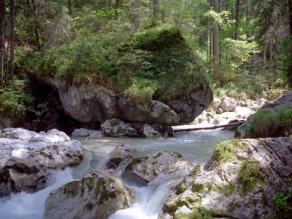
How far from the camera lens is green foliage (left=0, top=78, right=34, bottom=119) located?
13.7 meters

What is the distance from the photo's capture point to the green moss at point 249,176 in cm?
550

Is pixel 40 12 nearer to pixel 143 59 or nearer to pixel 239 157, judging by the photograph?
pixel 143 59

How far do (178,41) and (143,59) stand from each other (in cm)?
160

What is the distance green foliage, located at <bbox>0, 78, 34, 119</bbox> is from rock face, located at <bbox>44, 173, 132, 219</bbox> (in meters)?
7.28

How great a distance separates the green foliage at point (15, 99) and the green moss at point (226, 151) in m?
9.51

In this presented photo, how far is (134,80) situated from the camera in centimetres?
1311

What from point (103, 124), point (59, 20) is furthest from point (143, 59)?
point (59, 20)

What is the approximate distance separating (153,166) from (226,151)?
2360 mm

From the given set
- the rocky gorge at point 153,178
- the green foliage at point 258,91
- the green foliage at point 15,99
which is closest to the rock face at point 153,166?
the rocky gorge at point 153,178

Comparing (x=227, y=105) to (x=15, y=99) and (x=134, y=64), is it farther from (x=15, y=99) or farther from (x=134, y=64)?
(x=15, y=99)

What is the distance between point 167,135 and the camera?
12.8 meters

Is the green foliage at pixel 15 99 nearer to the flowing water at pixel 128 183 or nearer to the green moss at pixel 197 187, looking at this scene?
the flowing water at pixel 128 183

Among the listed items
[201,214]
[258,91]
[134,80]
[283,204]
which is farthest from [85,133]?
[258,91]

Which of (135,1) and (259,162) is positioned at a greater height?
(135,1)
